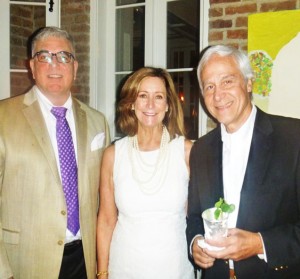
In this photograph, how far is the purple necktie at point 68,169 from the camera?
2.46 meters

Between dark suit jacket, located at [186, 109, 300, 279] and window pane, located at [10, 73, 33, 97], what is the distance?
303 cm

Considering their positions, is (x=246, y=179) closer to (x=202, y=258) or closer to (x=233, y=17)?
(x=202, y=258)

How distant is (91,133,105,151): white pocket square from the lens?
2674 millimetres

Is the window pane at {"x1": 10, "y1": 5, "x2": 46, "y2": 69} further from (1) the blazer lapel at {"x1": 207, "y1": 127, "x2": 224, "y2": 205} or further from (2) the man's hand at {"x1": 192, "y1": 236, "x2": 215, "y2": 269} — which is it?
(2) the man's hand at {"x1": 192, "y1": 236, "x2": 215, "y2": 269}

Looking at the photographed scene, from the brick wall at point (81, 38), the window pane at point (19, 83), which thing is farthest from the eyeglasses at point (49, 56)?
the window pane at point (19, 83)

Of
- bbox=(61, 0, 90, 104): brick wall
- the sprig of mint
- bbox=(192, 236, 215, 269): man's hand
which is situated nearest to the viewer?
the sprig of mint

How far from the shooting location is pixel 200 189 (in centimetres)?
221

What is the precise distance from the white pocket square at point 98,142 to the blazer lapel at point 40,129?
36cm

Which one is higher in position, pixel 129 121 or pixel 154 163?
pixel 129 121

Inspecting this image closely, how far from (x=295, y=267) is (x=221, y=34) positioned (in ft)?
7.39

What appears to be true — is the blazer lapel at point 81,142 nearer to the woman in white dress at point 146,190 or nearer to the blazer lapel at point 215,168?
the woman in white dress at point 146,190

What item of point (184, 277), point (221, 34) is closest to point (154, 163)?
point (184, 277)

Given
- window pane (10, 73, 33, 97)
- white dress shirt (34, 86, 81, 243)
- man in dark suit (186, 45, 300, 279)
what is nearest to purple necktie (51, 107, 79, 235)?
white dress shirt (34, 86, 81, 243)

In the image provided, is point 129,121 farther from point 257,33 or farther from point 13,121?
point 257,33
